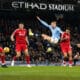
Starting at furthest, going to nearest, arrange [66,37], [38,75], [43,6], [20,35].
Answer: [43,6] < [66,37] < [20,35] < [38,75]

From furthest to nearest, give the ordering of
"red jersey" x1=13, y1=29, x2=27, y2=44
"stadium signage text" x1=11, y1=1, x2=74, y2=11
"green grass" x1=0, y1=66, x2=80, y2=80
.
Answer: "stadium signage text" x1=11, y1=1, x2=74, y2=11, "red jersey" x1=13, y1=29, x2=27, y2=44, "green grass" x1=0, y1=66, x2=80, y2=80

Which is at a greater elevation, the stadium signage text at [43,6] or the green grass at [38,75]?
the stadium signage text at [43,6]

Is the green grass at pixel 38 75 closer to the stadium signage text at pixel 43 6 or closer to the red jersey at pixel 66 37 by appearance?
the red jersey at pixel 66 37

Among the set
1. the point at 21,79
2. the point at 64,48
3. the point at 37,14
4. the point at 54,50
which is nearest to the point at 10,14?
→ the point at 37,14

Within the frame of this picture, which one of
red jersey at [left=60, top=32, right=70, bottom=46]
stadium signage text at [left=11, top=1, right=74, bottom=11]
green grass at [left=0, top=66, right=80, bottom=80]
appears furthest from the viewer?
stadium signage text at [left=11, top=1, right=74, bottom=11]

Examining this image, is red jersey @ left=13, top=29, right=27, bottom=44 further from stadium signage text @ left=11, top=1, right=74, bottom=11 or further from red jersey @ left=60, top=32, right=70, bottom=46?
stadium signage text @ left=11, top=1, right=74, bottom=11

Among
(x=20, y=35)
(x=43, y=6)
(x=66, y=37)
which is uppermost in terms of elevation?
(x=43, y=6)

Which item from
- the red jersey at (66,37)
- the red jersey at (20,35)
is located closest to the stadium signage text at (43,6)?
the red jersey at (66,37)

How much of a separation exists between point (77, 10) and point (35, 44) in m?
3.54

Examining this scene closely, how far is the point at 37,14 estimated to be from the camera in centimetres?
2916

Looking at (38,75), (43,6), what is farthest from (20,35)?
(43,6)

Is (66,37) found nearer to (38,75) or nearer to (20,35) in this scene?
(20,35)

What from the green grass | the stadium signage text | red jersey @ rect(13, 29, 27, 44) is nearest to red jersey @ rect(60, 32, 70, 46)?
red jersey @ rect(13, 29, 27, 44)

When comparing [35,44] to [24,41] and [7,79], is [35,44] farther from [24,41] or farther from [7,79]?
[7,79]
